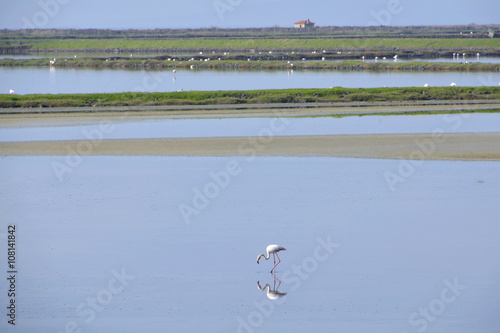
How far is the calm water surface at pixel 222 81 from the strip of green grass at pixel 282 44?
4596cm

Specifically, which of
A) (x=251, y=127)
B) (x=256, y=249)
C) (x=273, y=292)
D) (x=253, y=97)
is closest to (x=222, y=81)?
(x=253, y=97)

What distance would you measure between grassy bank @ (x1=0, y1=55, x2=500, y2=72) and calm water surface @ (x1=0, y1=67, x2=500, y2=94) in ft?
12.5

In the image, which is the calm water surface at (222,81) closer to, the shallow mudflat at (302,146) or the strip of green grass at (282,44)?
the shallow mudflat at (302,146)

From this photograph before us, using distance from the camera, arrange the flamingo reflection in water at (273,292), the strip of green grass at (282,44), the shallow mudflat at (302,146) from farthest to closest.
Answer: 1. the strip of green grass at (282,44)
2. the shallow mudflat at (302,146)
3. the flamingo reflection in water at (273,292)

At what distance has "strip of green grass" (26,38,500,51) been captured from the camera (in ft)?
374

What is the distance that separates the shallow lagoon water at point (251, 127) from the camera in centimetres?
3064

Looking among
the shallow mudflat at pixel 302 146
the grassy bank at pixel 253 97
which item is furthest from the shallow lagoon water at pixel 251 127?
the grassy bank at pixel 253 97

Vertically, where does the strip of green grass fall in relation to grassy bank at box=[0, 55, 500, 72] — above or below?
above

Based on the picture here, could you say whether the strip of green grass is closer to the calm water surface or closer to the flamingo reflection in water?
the calm water surface

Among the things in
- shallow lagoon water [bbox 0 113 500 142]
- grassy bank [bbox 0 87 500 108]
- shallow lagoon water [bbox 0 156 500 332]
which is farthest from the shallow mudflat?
grassy bank [bbox 0 87 500 108]

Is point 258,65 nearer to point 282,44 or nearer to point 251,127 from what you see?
point 282,44

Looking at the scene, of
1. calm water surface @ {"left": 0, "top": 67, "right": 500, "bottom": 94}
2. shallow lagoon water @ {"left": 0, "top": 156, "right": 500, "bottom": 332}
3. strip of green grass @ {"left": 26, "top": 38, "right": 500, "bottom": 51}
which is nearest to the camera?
shallow lagoon water @ {"left": 0, "top": 156, "right": 500, "bottom": 332}

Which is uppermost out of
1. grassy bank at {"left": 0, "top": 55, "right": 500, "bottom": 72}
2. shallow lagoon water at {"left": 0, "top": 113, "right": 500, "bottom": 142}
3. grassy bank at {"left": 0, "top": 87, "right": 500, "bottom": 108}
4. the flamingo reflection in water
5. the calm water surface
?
grassy bank at {"left": 0, "top": 55, "right": 500, "bottom": 72}

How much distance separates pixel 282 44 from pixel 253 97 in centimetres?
8183
